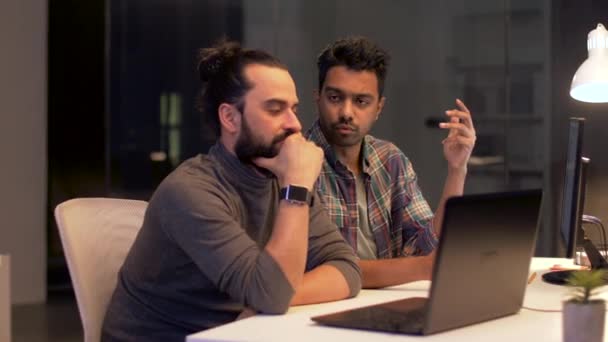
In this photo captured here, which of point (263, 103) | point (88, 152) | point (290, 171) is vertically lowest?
point (88, 152)

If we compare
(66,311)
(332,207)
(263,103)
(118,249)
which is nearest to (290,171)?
(263,103)

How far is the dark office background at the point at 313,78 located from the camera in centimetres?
576

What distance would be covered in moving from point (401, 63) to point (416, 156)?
1.91ft

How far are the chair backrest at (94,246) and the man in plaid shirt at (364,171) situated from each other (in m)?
0.73

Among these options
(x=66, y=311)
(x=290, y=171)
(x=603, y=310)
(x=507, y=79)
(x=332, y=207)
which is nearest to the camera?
(x=603, y=310)

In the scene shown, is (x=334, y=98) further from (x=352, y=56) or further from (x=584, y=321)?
(x=584, y=321)

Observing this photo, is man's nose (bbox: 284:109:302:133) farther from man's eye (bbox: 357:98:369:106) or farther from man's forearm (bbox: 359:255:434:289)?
man's eye (bbox: 357:98:369:106)

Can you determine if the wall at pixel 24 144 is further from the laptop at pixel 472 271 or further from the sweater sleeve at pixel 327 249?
the laptop at pixel 472 271

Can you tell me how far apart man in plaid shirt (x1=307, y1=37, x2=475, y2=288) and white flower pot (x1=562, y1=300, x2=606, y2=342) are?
128 centimetres

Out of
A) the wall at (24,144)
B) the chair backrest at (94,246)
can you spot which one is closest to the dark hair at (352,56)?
the chair backrest at (94,246)

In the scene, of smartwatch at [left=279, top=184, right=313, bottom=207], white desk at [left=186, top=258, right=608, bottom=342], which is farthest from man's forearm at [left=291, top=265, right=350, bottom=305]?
smartwatch at [left=279, top=184, right=313, bottom=207]

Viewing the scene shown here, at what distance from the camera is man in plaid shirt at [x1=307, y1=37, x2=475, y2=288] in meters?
3.04

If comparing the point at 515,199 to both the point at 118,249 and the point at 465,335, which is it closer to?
the point at 465,335

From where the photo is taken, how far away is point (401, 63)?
602 centimetres
